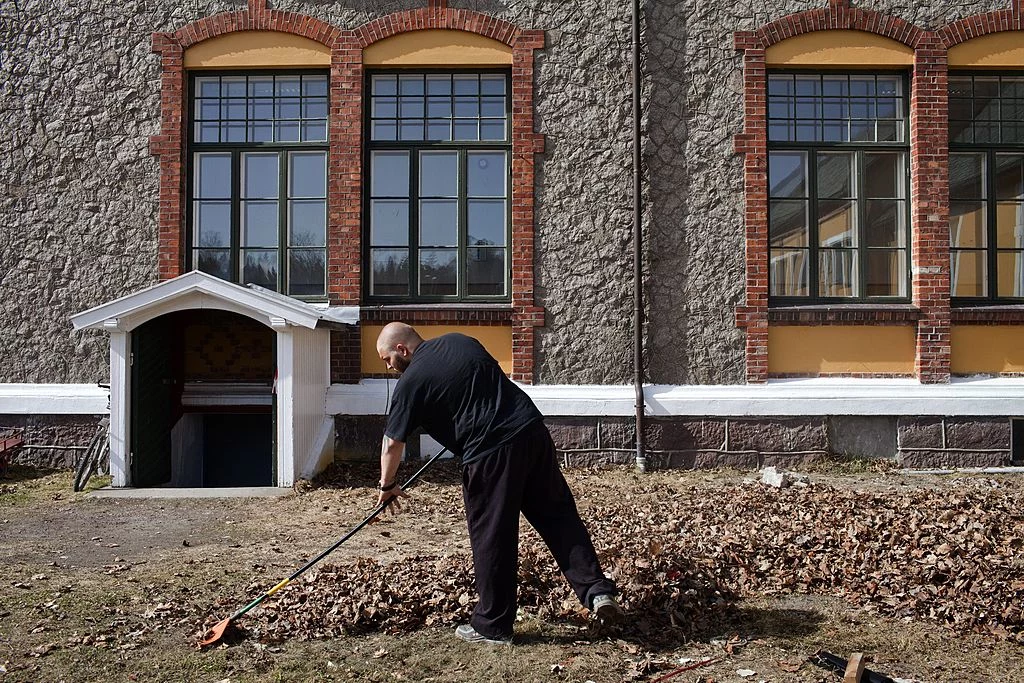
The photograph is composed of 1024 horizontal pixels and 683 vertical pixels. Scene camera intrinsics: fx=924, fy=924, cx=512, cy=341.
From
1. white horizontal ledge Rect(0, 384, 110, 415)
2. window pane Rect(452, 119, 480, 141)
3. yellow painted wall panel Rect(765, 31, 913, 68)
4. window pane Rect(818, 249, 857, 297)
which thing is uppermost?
yellow painted wall panel Rect(765, 31, 913, 68)

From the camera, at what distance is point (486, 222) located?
1094cm

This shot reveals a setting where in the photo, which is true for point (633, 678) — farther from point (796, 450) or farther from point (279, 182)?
point (279, 182)

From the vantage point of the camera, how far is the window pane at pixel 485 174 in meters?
10.9

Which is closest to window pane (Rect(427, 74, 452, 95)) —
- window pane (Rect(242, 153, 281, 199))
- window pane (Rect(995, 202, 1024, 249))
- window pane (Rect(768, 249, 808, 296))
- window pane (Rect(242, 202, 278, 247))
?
window pane (Rect(242, 153, 281, 199))

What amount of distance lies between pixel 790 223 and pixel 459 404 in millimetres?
7154

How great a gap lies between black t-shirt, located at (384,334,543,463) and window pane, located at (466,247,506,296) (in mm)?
5955

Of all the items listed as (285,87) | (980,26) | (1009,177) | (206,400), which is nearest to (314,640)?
(206,400)

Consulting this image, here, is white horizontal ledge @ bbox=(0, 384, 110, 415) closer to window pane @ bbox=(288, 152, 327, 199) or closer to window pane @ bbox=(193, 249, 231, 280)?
window pane @ bbox=(193, 249, 231, 280)

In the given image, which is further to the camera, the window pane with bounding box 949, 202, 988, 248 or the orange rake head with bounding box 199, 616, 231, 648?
the window pane with bounding box 949, 202, 988, 248

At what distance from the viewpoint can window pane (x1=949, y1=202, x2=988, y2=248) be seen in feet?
35.9

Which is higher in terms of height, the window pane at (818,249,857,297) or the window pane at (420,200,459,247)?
the window pane at (420,200,459,247)

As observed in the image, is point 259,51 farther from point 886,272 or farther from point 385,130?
point 886,272

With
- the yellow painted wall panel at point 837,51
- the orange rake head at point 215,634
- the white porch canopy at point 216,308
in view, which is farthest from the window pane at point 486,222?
the orange rake head at point 215,634

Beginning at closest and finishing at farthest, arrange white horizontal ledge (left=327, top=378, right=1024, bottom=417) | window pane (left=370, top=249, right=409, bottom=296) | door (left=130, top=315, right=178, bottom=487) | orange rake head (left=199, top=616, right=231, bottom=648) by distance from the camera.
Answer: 1. orange rake head (left=199, top=616, right=231, bottom=648)
2. door (left=130, top=315, right=178, bottom=487)
3. white horizontal ledge (left=327, top=378, right=1024, bottom=417)
4. window pane (left=370, top=249, right=409, bottom=296)
